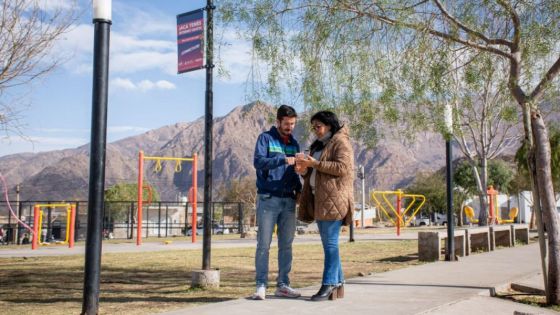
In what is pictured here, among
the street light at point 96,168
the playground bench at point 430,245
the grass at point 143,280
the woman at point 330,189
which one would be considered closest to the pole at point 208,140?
the grass at point 143,280

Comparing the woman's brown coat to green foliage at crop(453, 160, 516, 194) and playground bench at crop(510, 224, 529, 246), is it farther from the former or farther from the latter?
green foliage at crop(453, 160, 516, 194)

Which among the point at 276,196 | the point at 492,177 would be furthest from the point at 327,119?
the point at 492,177

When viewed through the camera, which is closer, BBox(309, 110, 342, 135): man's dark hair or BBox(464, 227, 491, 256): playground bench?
BBox(309, 110, 342, 135): man's dark hair

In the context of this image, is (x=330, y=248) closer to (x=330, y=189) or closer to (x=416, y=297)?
(x=330, y=189)

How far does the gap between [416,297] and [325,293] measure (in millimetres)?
1052

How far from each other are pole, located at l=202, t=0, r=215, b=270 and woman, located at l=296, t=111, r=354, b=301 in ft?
7.28

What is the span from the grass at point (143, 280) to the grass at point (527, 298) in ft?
8.50

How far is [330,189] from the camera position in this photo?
559cm

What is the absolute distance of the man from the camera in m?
5.75

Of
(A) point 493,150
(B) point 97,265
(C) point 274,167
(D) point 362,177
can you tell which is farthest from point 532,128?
(D) point 362,177

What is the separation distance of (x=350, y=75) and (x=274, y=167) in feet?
9.26

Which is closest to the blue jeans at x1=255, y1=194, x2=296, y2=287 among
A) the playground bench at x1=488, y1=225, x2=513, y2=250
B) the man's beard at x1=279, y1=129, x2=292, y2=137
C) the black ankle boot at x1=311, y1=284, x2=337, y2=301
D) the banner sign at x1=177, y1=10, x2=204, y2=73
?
the black ankle boot at x1=311, y1=284, x2=337, y2=301

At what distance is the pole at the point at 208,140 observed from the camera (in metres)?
7.68

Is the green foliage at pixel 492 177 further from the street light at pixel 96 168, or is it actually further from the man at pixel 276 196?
the street light at pixel 96 168
